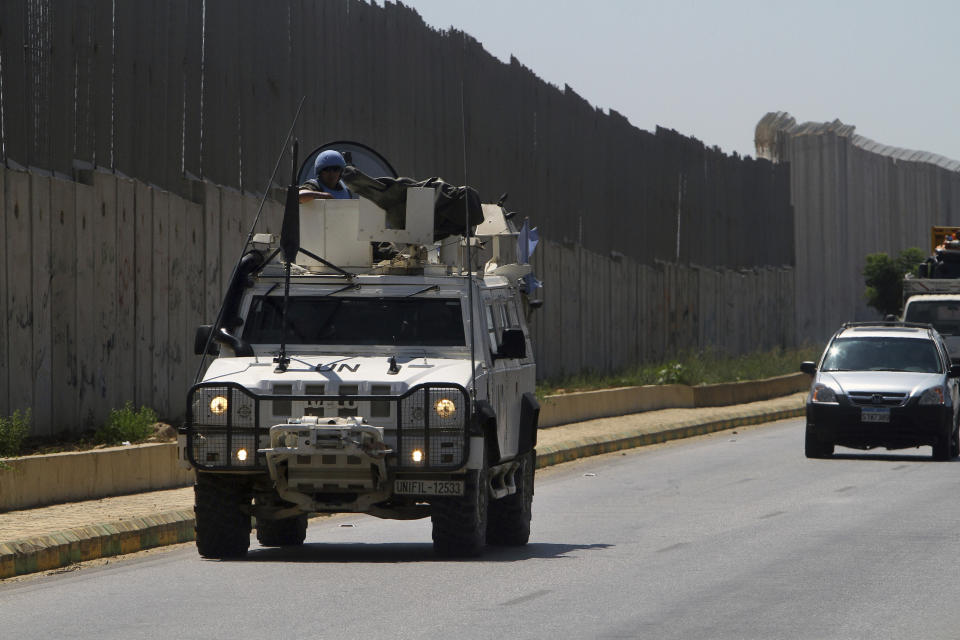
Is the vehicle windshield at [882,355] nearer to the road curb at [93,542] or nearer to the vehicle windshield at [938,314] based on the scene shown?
the vehicle windshield at [938,314]

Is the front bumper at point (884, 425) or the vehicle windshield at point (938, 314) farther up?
the vehicle windshield at point (938, 314)

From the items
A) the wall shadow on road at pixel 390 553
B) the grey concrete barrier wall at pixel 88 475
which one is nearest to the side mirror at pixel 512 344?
the wall shadow on road at pixel 390 553

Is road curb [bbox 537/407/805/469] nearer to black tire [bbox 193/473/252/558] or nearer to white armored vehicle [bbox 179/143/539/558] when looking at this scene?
white armored vehicle [bbox 179/143/539/558]

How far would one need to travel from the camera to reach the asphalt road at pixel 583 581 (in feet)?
32.3

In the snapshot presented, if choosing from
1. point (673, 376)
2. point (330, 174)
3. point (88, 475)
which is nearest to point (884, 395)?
point (330, 174)

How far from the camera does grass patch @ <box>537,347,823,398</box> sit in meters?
36.2

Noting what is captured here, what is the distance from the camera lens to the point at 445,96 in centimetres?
3278

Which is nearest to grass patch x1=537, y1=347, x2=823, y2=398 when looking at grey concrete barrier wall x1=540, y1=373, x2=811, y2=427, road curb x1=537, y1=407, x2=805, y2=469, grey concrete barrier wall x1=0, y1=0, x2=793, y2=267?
grey concrete barrier wall x1=540, y1=373, x2=811, y2=427

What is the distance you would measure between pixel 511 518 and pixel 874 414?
10.9 metres

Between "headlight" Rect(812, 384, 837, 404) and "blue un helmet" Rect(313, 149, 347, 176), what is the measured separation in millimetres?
11078

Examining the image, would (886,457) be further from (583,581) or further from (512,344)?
(583,581)

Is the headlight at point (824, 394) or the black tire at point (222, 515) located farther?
the headlight at point (824, 394)

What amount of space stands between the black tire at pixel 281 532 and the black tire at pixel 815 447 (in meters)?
11.6

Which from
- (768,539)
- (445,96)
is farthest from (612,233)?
(768,539)
